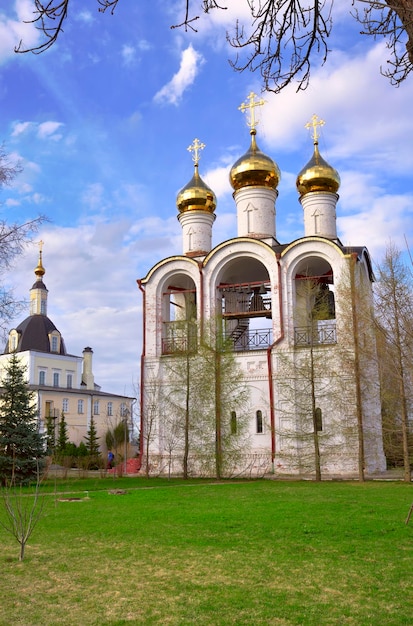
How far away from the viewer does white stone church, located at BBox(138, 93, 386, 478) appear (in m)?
21.0

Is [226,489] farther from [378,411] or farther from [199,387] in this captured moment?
[378,411]

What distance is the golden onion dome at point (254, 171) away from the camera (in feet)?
86.7

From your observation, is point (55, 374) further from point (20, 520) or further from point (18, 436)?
point (20, 520)

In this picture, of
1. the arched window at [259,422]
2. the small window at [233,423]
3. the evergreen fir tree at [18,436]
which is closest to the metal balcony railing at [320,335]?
the arched window at [259,422]

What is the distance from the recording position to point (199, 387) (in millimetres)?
22594

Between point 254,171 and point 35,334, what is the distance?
23028 mm

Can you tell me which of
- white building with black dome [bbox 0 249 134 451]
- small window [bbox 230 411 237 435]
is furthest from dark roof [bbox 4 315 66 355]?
small window [bbox 230 411 237 435]

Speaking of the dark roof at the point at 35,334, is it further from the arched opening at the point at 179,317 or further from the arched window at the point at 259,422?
the arched window at the point at 259,422

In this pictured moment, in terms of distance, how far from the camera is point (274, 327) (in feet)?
75.9

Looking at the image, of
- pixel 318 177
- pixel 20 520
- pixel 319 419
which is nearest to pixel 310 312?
pixel 319 419

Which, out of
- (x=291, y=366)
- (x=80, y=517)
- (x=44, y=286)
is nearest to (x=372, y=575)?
(x=80, y=517)

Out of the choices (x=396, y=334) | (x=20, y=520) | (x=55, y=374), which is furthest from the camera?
(x=55, y=374)

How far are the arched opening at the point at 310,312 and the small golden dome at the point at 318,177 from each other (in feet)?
11.1

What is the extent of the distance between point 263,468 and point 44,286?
26585 mm
